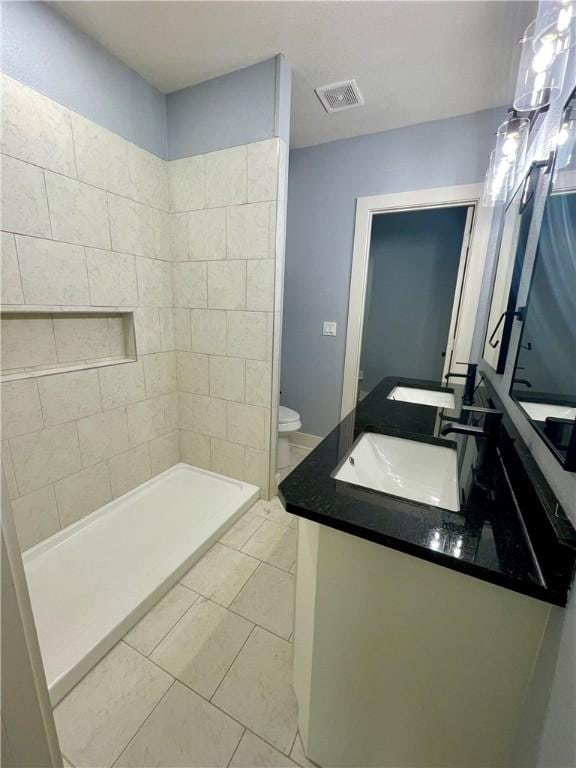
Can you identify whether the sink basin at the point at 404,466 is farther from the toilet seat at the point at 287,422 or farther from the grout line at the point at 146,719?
the toilet seat at the point at 287,422

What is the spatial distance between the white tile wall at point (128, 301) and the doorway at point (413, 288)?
1.73 metres

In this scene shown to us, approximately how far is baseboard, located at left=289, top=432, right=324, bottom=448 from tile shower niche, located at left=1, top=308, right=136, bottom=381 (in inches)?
63.3

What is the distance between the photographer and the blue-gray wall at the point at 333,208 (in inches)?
79.4

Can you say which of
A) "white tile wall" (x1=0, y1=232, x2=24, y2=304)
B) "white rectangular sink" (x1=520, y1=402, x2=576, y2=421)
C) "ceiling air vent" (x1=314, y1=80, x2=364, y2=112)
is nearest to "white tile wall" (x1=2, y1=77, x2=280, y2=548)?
"white tile wall" (x1=0, y1=232, x2=24, y2=304)

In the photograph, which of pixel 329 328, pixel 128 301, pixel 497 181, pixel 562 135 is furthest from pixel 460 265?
pixel 128 301

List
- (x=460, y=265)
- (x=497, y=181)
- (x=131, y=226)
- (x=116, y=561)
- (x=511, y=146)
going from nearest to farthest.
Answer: (x=511, y=146) → (x=116, y=561) → (x=497, y=181) → (x=131, y=226) → (x=460, y=265)

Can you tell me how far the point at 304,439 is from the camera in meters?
2.92

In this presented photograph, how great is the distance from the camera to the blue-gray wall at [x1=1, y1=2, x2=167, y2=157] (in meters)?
1.26

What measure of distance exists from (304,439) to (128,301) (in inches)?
73.2

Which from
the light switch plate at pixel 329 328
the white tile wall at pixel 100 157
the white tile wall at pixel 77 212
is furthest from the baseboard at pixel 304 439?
the white tile wall at pixel 100 157

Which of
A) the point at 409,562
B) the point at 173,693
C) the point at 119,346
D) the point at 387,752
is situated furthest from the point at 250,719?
the point at 119,346

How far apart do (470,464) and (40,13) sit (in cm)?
246

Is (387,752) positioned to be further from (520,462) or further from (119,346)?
(119,346)

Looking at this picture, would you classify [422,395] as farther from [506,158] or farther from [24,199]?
[24,199]
